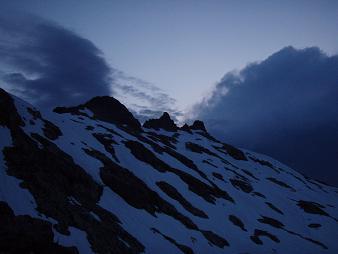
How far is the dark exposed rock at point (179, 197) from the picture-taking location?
2110 inches

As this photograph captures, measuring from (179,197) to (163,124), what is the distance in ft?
256

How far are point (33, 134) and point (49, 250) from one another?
95.9 feet

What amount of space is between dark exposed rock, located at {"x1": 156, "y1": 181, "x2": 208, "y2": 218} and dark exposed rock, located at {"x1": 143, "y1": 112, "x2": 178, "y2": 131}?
73.0 metres

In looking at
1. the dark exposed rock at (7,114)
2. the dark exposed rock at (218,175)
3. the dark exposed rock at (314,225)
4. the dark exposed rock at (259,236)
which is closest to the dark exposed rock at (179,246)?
the dark exposed rock at (259,236)

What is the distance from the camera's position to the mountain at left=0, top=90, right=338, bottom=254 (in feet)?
91.7

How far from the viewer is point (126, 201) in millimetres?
44594

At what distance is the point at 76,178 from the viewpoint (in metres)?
40.0

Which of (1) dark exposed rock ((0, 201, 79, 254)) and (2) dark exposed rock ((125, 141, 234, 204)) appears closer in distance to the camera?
(1) dark exposed rock ((0, 201, 79, 254))

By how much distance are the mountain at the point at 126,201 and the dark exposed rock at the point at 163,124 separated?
41818 millimetres

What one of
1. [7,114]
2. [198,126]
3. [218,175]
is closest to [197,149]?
[218,175]

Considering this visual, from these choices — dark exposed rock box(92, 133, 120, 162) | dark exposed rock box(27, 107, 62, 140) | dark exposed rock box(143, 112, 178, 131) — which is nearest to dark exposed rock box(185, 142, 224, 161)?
dark exposed rock box(143, 112, 178, 131)

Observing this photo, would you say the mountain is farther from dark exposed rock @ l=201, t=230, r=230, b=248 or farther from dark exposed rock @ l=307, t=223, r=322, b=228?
dark exposed rock @ l=201, t=230, r=230, b=248

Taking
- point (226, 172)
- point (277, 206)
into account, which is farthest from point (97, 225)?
point (226, 172)

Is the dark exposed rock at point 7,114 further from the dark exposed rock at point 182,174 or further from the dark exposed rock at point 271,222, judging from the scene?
the dark exposed rock at point 271,222
